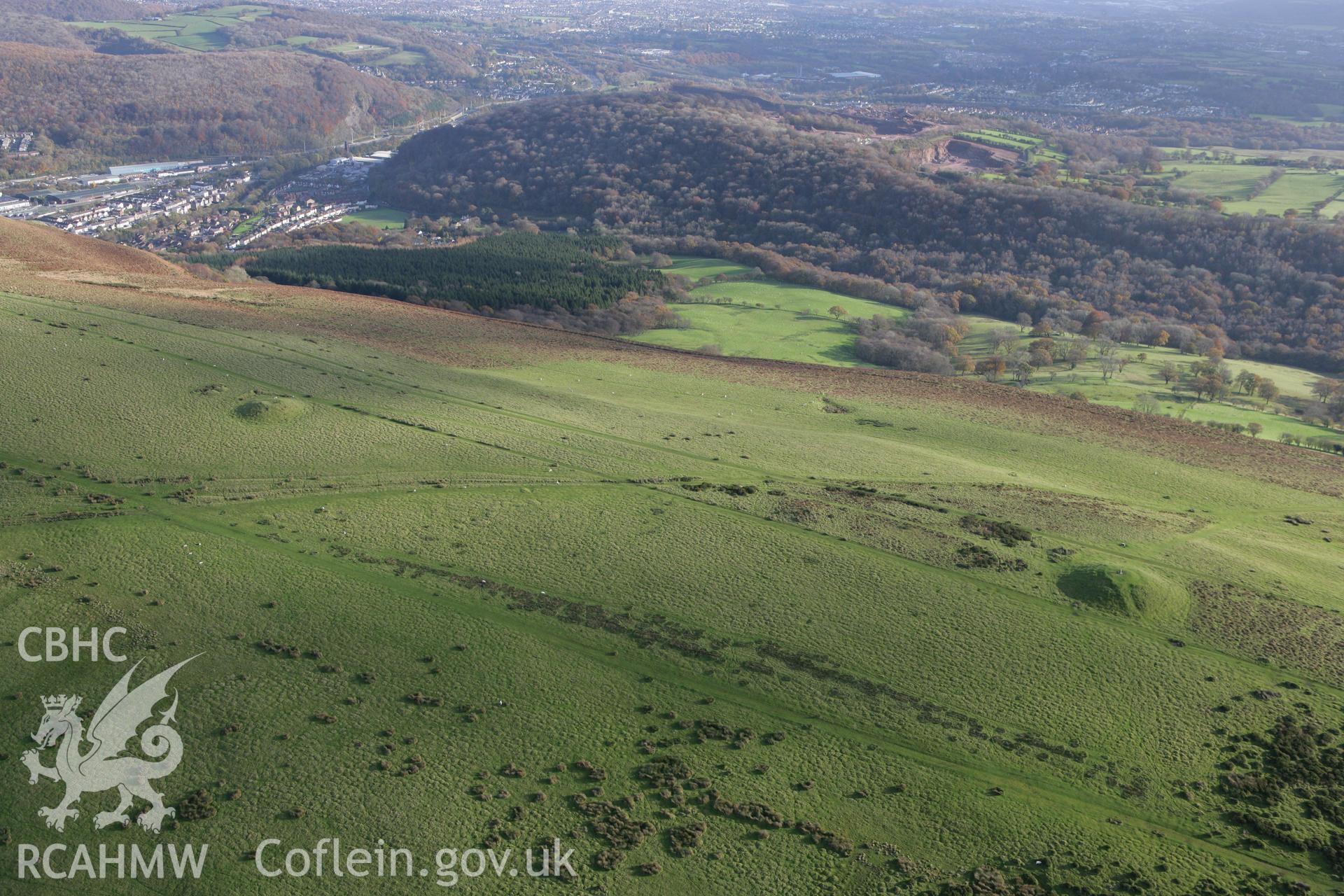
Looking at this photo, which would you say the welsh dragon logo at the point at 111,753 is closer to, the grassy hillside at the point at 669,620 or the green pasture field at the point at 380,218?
the grassy hillside at the point at 669,620

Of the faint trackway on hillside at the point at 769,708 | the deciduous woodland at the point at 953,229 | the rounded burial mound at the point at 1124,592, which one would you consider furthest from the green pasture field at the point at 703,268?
the faint trackway on hillside at the point at 769,708

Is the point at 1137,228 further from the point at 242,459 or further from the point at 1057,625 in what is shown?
the point at 242,459

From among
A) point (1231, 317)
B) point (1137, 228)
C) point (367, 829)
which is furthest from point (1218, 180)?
point (367, 829)

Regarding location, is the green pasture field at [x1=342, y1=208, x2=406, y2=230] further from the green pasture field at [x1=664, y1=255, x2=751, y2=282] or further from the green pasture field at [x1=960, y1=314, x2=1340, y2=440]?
the green pasture field at [x1=960, y1=314, x2=1340, y2=440]

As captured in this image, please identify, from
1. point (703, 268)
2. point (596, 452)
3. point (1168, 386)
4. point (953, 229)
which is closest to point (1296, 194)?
point (953, 229)

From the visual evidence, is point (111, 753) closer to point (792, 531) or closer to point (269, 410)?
point (269, 410)

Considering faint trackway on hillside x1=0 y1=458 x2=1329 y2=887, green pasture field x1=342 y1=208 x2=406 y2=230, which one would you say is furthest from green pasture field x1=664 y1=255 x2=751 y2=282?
faint trackway on hillside x1=0 y1=458 x2=1329 y2=887
